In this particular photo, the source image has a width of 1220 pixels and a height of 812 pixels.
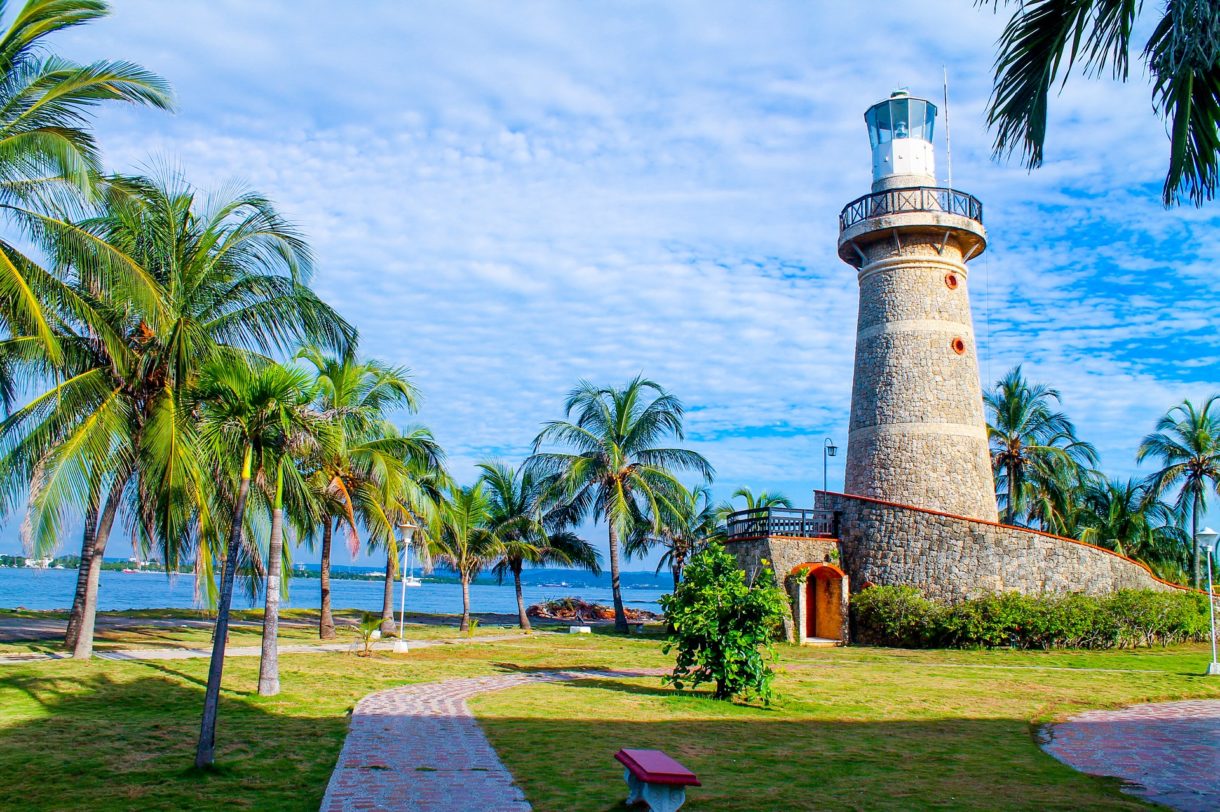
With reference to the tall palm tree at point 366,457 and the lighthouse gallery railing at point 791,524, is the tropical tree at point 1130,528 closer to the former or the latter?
the lighthouse gallery railing at point 791,524

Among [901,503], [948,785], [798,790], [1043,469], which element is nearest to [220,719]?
[798,790]

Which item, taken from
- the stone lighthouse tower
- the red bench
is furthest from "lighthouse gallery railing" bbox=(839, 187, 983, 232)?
the red bench

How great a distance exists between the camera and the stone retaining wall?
21672 mm

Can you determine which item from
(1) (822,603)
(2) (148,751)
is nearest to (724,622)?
(2) (148,751)

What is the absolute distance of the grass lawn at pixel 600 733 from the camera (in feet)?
22.9

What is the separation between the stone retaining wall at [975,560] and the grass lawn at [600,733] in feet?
14.8

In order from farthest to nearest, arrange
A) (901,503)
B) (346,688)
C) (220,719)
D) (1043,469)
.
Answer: (1043,469)
(901,503)
(346,688)
(220,719)

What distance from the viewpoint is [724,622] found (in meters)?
12.6

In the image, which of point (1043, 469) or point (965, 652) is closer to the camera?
point (965, 652)

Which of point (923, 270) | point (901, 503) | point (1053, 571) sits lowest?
point (1053, 571)

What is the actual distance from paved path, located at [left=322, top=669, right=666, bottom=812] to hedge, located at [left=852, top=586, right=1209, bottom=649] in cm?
1369

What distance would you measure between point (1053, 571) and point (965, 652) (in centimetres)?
331

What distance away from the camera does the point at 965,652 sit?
803 inches

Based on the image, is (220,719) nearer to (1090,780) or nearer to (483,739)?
(483,739)
